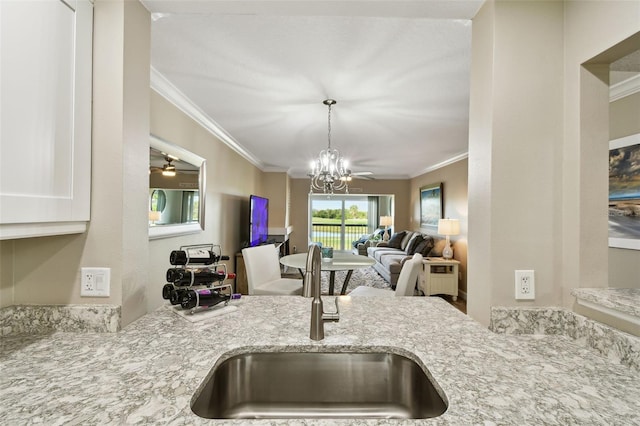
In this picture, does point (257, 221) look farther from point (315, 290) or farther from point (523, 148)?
point (523, 148)

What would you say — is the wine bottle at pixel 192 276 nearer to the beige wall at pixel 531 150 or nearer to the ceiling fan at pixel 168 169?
the beige wall at pixel 531 150

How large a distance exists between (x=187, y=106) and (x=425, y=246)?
14.9 feet

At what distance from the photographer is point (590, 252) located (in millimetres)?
1076

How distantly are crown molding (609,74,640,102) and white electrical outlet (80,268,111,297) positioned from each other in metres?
3.35

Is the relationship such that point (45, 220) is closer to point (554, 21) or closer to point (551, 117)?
point (551, 117)

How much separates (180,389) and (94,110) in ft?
3.43

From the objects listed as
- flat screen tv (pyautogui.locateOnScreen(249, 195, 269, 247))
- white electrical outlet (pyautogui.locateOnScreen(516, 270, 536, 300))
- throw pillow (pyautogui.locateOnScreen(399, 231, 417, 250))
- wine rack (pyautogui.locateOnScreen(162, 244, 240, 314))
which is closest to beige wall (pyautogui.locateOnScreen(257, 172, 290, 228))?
flat screen tv (pyautogui.locateOnScreen(249, 195, 269, 247))

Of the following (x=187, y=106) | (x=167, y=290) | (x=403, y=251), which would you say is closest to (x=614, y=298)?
(x=167, y=290)

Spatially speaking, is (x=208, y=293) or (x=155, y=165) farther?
(x=155, y=165)

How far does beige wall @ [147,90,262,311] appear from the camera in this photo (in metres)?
2.35

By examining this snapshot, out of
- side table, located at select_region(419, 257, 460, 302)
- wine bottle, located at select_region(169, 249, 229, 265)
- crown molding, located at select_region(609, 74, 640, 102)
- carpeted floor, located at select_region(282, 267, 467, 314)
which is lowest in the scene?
carpeted floor, located at select_region(282, 267, 467, 314)

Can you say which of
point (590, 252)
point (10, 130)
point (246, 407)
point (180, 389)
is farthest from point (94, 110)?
point (590, 252)

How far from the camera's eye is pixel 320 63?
2104 millimetres

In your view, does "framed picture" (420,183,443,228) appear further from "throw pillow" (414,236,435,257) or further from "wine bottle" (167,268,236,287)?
"wine bottle" (167,268,236,287)
